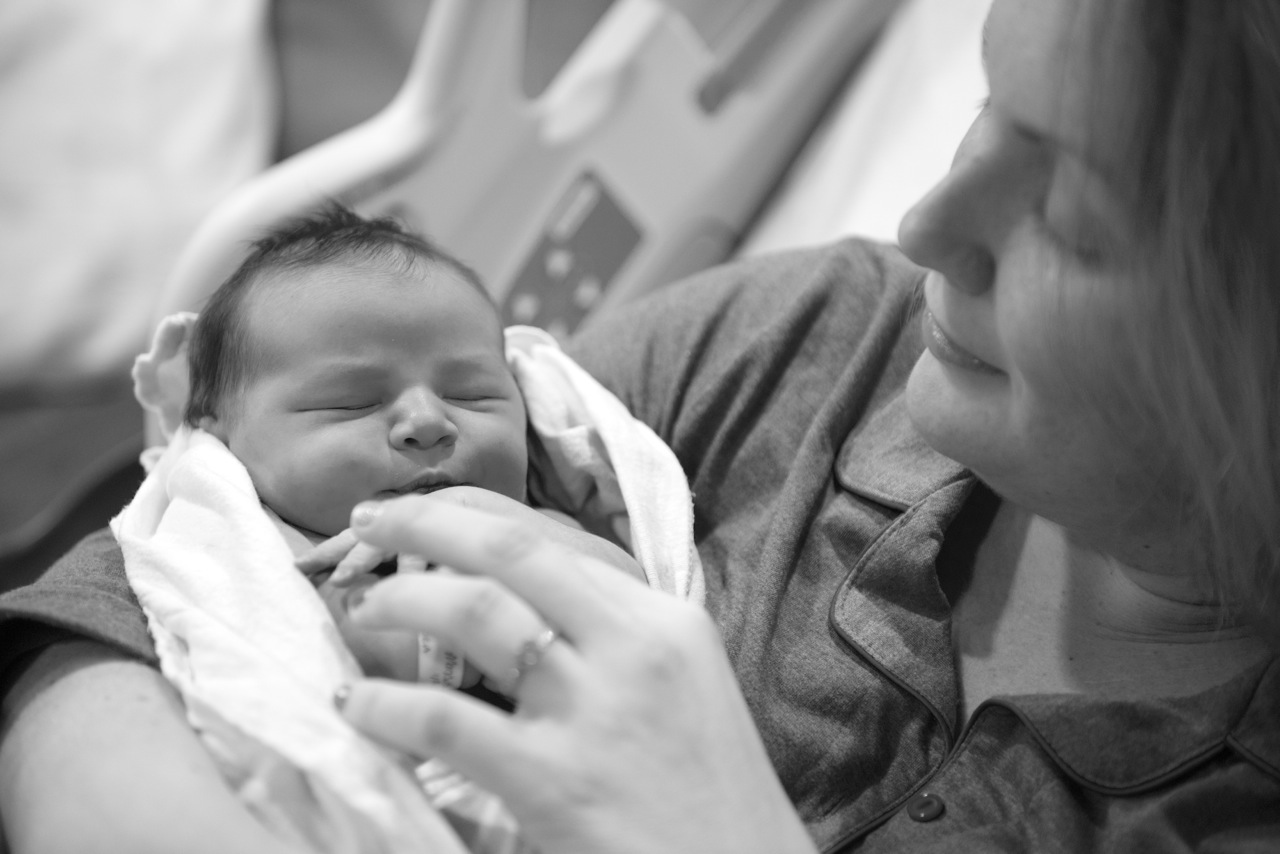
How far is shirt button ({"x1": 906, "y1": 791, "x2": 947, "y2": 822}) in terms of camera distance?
950mm

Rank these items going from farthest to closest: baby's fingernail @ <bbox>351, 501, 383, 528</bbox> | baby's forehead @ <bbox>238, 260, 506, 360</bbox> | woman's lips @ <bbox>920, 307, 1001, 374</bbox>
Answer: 1. baby's forehead @ <bbox>238, 260, 506, 360</bbox>
2. woman's lips @ <bbox>920, 307, 1001, 374</bbox>
3. baby's fingernail @ <bbox>351, 501, 383, 528</bbox>

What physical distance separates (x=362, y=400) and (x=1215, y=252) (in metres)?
0.70

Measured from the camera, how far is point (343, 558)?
949mm

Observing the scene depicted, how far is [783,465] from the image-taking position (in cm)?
122

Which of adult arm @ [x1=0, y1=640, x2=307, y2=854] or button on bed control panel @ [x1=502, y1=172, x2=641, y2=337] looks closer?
adult arm @ [x1=0, y1=640, x2=307, y2=854]

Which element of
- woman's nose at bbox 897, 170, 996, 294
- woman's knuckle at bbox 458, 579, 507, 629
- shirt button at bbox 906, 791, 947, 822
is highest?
woman's nose at bbox 897, 170, 996, 294

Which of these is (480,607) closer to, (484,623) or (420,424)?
(484,623)

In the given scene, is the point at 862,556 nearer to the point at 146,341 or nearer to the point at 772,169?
the point at 772,169

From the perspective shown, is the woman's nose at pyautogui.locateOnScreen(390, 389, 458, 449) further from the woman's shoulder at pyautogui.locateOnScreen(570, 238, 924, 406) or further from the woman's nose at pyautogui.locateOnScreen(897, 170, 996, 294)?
the woman's nose at pyautogui.locateOnScreen(897, 170, 996, 294)

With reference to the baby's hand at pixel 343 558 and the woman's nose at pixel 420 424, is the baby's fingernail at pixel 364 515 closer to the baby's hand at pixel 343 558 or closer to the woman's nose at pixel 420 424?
the baby's hand at pixel 343 558

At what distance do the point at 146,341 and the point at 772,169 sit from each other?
1.23 m

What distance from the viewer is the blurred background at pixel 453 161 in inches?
74.3

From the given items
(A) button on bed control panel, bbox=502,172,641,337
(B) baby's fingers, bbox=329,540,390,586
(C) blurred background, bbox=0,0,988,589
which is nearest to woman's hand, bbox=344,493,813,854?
(B) baby's fingers, bbox=329,540,390,586

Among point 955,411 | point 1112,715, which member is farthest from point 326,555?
point 1112,715
